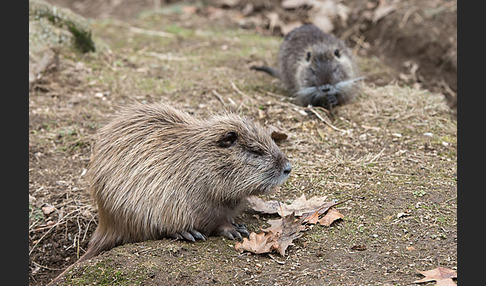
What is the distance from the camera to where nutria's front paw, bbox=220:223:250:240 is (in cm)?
385

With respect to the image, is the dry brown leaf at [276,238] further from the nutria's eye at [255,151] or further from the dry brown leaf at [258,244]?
the nutria's eye at [255,151]

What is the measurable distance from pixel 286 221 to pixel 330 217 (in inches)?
14.9

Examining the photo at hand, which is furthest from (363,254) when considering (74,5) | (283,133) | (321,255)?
(74,5)

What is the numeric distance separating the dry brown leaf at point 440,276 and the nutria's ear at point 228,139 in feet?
5.18

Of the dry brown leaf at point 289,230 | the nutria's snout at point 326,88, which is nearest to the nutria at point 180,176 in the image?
the dry brown leaf at point 289,230

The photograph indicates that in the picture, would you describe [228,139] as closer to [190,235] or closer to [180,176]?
[180,176]

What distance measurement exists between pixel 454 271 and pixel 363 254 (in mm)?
577

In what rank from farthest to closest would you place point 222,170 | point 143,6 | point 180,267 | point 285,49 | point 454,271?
1. point 143,6
2. point 285,49
3. point 222,170
4. point 180,267
5. point 454,271

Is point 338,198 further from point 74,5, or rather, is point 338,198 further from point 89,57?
point 74,5

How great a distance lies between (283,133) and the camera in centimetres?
525

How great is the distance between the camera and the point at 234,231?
3887mm

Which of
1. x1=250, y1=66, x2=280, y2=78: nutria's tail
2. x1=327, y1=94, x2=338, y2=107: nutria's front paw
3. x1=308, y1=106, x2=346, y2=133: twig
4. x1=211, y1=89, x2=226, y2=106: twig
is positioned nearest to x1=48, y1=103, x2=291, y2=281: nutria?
x1=308, y1=106, x2=346, y2=133: twig

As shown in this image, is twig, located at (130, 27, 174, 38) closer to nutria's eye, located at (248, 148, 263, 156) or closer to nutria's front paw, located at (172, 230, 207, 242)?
nutria's eye, located at (248, 148, 263, 156)

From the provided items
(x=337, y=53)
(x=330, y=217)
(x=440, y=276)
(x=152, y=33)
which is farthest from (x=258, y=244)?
(x=152, y=33)
